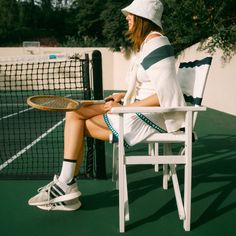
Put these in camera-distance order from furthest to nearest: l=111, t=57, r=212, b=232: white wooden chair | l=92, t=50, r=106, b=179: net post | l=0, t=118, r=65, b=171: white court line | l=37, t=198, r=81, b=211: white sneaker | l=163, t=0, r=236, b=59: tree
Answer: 1. l=163, t=0, r=236, b=59: tree
2. l=0, t=118, r=65, b=171: white court line
3. l=92, t=50, r=106, b=179: net post
4. l=37, t=198, r=81, b=211: white sneaker
5. l=111, t=57, r=212, b=232: white wooden chair

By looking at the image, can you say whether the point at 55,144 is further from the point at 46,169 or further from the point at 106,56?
the point at 106,56

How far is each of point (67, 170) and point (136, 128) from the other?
605 millimetres

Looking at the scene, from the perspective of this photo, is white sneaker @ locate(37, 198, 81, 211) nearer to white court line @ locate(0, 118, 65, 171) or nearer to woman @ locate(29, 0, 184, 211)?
woman @ locate(29, 0, 184, 211)

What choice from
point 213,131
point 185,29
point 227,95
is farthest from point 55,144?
point 185,29

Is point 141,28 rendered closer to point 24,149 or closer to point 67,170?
point 67,170

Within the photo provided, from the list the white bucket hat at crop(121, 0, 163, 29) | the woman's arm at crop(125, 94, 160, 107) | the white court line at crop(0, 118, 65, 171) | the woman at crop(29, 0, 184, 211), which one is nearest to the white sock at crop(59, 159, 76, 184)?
the woman at crop(29, 0, 184, 211)

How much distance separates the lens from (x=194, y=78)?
9.11ft

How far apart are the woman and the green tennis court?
6.7 inches

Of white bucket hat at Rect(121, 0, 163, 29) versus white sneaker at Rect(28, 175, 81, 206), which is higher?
white bucket hat at Rect(121, 0, 163, 29)

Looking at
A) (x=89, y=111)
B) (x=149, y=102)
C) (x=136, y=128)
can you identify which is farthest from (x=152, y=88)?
(x=89, y=111)

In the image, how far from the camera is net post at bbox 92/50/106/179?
3.57 metres

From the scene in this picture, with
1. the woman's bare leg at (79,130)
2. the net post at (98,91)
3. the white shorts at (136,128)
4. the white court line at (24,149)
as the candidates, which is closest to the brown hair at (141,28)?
the white shorts at (136,128)

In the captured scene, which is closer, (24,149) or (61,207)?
(61,207)

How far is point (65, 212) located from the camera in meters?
2.89
